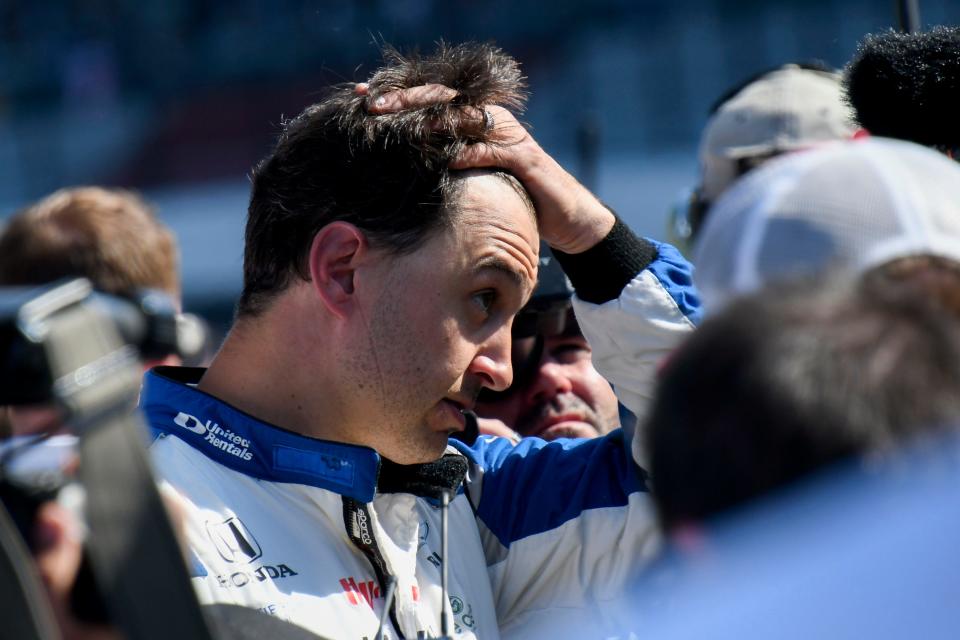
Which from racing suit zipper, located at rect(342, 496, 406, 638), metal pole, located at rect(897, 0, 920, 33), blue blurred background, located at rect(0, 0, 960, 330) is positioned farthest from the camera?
blue blurred background, located at rect(0, 0, 960, 330)

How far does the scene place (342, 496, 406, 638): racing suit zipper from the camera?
179cm

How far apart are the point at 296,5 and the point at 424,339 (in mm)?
13968

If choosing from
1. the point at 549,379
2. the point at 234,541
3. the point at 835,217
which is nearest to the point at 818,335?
the point at 835,217

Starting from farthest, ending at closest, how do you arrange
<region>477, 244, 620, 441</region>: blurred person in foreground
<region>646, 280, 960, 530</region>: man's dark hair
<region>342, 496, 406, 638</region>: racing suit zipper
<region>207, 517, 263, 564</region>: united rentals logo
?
<region>477, 244, 620, 441</region>: blurred person in foreground, <region>342, 496, 406, 638</region>: racing suit zipper, <region>207, 517, 263, 564</region>: united rentals logo, <region>646, 280, 960, 530</region>: man's dark hair

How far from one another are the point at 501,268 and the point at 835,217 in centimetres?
107

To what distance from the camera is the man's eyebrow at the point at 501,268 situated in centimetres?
193

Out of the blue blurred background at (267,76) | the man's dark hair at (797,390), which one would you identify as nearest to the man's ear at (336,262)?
the man's dark hair at (797,390)

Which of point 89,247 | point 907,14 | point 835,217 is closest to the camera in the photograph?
point 835,217

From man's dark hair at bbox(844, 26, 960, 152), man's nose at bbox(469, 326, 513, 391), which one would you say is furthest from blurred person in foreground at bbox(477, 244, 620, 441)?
man's dark hair at bbox(844, 26, 960, 152)

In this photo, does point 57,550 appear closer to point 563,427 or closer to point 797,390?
point 797,390

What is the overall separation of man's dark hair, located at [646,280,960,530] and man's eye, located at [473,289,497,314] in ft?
3.68

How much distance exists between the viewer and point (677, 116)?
11.9 meters

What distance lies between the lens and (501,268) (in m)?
1.95

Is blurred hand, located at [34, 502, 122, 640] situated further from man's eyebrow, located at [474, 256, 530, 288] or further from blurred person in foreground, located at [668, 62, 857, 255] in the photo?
blurred person in foreground, located at [668, 62, 857, 255]
